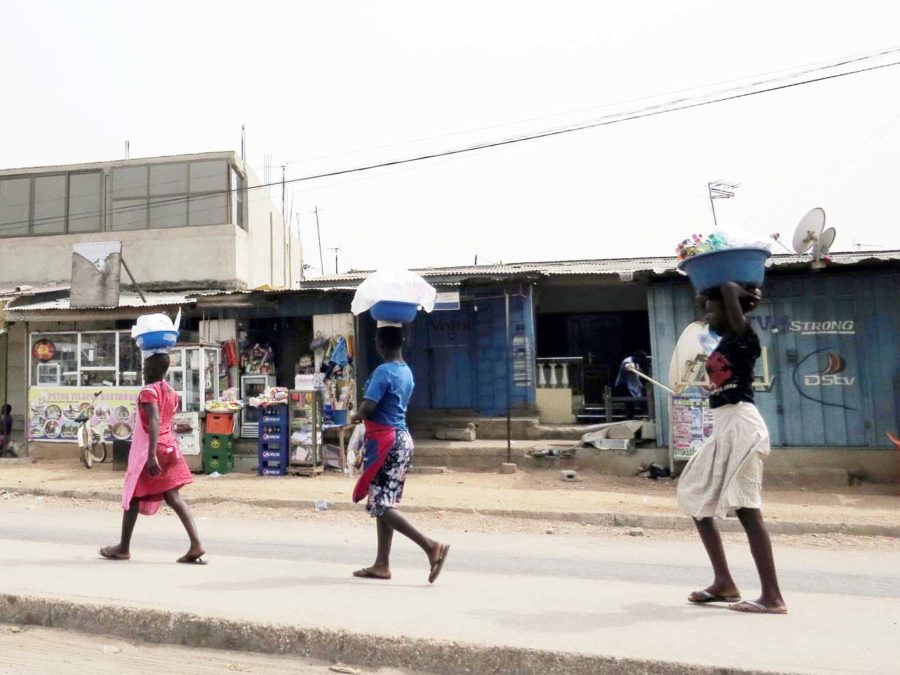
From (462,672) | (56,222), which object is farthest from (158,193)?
(462,672)

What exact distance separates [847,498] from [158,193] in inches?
650

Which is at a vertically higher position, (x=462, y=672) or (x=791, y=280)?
(x=791, y=280)

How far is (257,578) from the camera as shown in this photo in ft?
15.7

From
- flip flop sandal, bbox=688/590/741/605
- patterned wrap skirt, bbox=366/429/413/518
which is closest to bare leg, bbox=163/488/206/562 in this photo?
patterned wrap skirt, bbox=366/429/413/518

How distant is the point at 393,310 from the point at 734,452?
2.15m

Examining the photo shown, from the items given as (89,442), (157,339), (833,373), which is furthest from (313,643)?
(89,442)

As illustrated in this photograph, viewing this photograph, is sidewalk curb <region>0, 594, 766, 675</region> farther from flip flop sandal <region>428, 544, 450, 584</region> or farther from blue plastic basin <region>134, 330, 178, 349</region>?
blue plastic basin <region>134, 330, 178, 349</region>

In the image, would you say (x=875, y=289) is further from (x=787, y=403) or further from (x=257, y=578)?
(x=257, y=578)

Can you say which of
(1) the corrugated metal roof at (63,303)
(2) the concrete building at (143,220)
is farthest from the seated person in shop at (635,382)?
(2) the concrete building at (143,220)

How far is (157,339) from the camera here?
17.4 ft

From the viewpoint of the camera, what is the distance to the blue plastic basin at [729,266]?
380 centimetres

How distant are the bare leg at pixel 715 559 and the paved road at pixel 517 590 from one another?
93 mm

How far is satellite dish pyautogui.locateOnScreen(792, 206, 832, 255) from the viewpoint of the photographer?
9.57 meters

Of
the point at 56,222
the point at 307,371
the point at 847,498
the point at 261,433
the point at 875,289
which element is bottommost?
the point at 847,498
